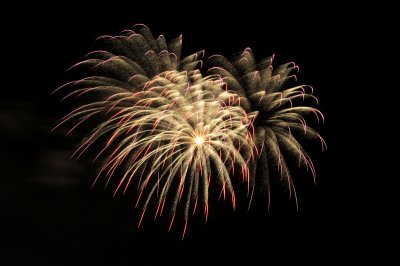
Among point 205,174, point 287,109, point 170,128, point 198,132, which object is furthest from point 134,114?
point 287,109

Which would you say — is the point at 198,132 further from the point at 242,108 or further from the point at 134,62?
the point at 134,62

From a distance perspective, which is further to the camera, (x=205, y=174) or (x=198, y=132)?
(x=205, y=174)

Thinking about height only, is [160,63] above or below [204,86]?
above

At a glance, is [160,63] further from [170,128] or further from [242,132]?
[242,132]

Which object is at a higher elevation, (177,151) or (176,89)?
(176,89)

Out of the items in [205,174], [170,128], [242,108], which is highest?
[242,108]

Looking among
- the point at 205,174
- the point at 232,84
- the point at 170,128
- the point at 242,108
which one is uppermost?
the point at 232,84

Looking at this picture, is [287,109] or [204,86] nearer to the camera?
[204,86]

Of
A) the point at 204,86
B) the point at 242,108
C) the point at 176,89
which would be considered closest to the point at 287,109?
the point at 242,108
